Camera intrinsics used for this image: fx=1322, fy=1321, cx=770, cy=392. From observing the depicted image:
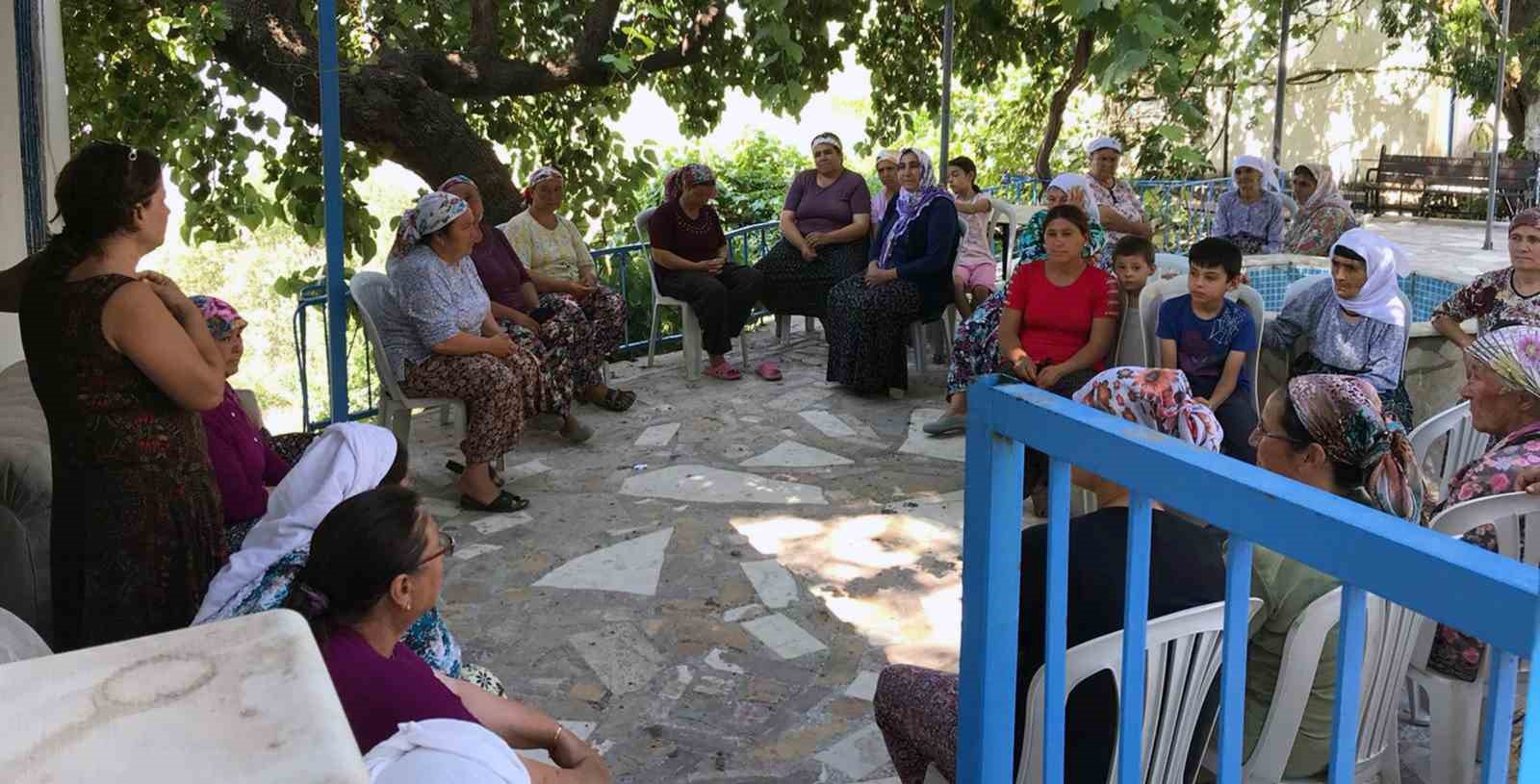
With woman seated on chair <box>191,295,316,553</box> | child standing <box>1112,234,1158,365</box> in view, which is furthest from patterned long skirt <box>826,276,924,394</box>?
woman seated on chair <box>191,295,316,553</box>

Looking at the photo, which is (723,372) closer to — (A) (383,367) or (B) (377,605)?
(A) (383,367)

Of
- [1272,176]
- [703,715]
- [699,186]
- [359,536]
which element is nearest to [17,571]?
[359,536]

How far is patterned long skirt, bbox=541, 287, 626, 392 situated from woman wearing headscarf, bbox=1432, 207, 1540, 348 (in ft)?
12.2

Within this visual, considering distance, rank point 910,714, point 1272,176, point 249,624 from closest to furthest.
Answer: point 249,624, point 910,714, point 1272,176

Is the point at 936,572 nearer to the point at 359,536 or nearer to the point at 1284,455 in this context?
the point at 1284,455

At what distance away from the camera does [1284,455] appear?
8.86 feet

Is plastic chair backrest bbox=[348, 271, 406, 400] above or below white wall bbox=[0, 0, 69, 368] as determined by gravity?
below

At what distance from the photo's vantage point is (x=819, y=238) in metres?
7.46

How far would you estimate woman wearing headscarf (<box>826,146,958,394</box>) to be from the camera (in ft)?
22.2

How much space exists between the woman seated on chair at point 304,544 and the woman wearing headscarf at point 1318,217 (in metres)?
6.17

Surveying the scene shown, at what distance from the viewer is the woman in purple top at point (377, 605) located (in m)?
2.02

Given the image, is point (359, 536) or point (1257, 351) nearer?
point (359, 536)

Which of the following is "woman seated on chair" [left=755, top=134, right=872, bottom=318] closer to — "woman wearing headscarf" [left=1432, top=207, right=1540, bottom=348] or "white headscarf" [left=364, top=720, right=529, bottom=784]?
"woman wearing headscarf" [left=1432, top=207, right=1540, bottom=348]

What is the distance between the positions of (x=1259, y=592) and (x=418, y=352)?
372 cm
